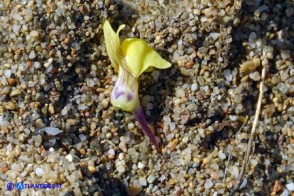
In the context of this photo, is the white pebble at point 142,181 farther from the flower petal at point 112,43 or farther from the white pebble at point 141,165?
the flower petal at point 112,43

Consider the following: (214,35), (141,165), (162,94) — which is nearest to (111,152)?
(141,165)

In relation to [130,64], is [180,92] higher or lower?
lower

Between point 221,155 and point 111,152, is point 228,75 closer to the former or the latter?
point 221,155

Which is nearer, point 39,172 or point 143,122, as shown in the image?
point 39,172

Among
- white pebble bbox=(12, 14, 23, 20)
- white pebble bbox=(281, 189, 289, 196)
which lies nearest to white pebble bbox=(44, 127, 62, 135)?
white pebble bbox=(12, 14, 23, 20)

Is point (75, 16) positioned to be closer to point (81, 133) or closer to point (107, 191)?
point (81, 133)

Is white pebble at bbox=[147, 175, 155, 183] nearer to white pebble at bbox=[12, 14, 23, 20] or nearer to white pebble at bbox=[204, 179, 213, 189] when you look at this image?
white pebble at bbox=[204, 179, 213, 189]

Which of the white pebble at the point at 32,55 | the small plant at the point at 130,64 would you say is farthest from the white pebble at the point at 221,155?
the white pebble at the point at 32,55
